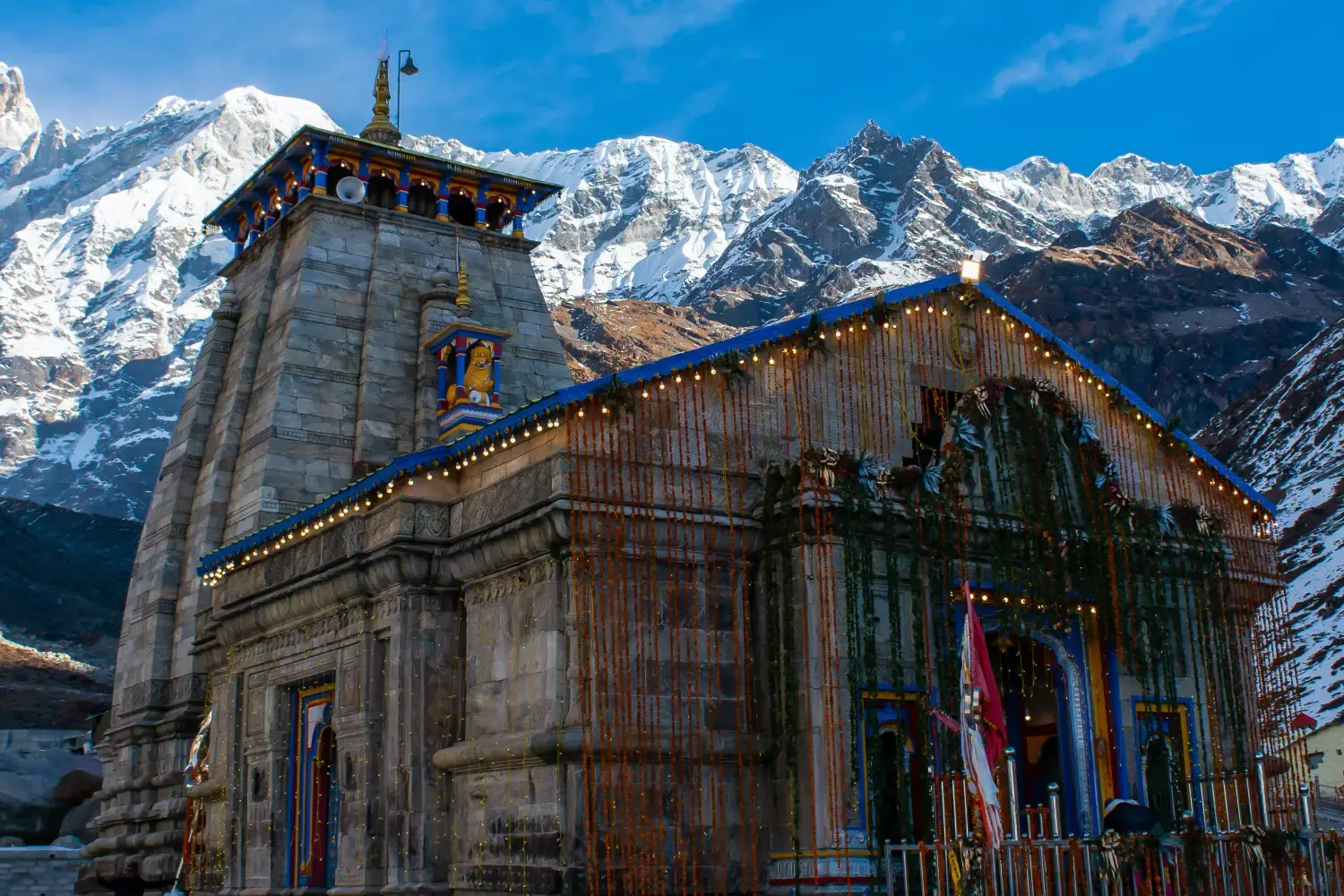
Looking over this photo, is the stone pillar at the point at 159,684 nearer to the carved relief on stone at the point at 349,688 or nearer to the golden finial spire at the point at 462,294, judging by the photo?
the golden finial spire at the point at 462,294

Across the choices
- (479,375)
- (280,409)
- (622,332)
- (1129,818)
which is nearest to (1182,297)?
(622,332)

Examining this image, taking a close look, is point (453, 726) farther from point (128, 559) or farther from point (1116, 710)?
point (128, 559)

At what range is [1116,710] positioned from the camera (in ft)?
70.3

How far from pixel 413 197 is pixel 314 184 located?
2.44m

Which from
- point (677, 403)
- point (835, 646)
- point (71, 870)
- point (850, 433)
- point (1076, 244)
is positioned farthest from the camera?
point (1076, 244)

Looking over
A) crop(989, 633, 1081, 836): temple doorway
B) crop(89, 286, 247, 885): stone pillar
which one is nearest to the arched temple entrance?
crop(989, 633, 1081, 836): temple doorway

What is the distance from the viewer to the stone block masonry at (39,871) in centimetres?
3828

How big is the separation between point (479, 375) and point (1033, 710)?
11.2 metres

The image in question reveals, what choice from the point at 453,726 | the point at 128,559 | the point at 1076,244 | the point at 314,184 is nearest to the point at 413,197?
the point at 314,184

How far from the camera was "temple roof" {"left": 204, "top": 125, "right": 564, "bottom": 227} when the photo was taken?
3139 centimetres

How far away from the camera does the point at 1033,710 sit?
76.2 ft

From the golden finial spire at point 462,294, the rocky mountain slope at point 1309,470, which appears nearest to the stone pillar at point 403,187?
the golden finial spire at point 462,294

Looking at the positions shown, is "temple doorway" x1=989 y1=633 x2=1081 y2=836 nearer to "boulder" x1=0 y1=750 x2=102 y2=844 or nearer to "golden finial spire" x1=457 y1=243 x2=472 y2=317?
"golden finial spire" x1=457 y1=243 x2=472 y2=317

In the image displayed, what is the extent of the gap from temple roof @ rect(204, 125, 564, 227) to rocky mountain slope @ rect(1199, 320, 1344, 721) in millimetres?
43267
